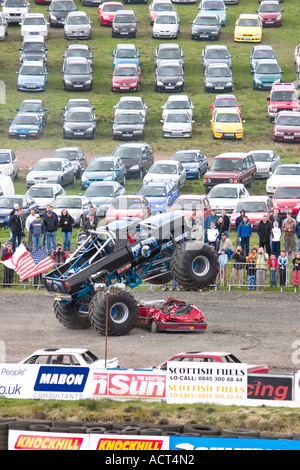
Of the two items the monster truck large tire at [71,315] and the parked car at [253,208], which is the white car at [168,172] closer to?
the parked car at [253,208]

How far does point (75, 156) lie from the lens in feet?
146

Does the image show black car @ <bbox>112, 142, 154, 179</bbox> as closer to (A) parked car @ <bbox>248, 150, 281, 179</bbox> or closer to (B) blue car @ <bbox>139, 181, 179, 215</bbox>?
(B) blue car @ <bbox>139, 181, 179, 215</bbox>

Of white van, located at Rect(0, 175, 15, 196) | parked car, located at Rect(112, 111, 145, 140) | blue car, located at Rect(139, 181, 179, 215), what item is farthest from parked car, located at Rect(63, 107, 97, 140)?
blue car, located at Rect(139, 181, 179, 215)

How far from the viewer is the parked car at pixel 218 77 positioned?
2119 inches

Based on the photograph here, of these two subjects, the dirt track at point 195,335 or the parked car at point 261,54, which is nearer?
the dirt track at point 195,335

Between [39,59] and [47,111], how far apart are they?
4014mm

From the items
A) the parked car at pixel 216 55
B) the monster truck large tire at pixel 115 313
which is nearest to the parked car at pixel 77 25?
the parked car at pixel 216 55

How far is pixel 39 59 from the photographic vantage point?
55.2 m

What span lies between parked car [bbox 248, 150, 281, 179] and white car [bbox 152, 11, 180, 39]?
59.9 feet

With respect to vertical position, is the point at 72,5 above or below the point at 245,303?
above

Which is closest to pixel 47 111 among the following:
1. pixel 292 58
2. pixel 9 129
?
pixel 9 129

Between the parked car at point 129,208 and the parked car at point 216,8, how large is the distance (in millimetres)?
27221

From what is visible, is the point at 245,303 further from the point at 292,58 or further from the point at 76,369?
the point at 292,58

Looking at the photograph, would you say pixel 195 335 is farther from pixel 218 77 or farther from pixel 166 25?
pixel 166 25
